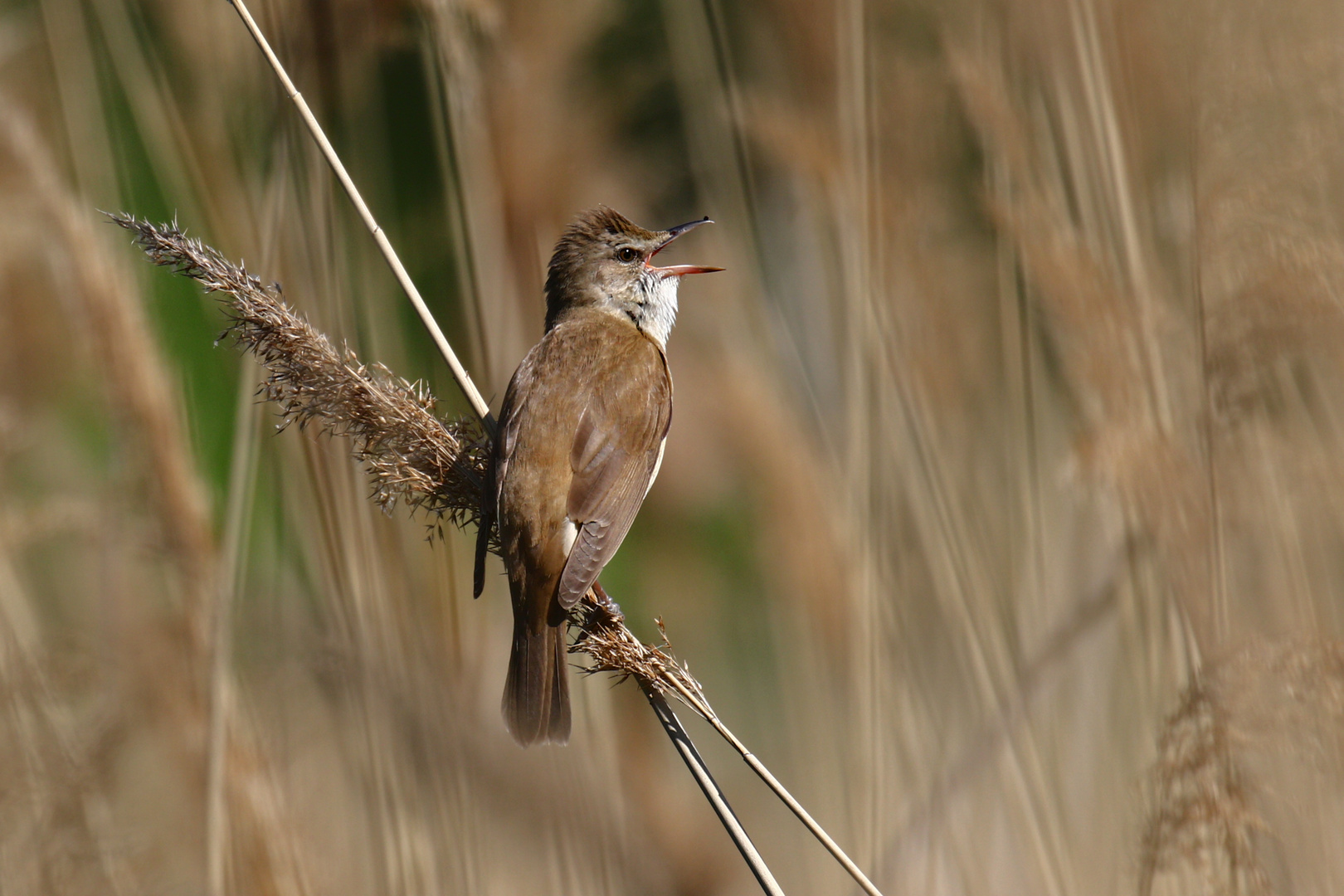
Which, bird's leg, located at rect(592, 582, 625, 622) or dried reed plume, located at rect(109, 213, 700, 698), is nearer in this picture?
dried reed plume, located at rect(109, 213, 700, 698)

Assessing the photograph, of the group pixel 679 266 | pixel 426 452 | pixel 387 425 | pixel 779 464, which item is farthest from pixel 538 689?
pixel 679 266

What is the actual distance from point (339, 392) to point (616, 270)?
135cm

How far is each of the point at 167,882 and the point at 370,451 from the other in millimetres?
1390

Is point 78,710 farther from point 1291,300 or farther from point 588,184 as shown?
point 1291,300

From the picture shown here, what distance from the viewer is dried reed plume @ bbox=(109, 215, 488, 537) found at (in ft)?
7.35

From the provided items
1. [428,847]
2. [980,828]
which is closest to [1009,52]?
[980,828]

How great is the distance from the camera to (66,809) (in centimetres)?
279

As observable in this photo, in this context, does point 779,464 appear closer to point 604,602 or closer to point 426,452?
point 604,602

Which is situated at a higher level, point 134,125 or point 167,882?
point 134,125

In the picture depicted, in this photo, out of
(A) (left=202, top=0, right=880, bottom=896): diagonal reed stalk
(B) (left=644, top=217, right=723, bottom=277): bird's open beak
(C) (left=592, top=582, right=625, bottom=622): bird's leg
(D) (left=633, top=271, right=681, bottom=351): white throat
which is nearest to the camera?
(A) (left=202, top=0, right=880, bottom=896): diagonal reed stalk

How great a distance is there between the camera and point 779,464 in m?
3.46

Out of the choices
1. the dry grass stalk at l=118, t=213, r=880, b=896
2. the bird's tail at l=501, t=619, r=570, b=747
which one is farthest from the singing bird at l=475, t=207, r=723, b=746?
the dry grass stalk at l=118, t=213, r=880, b=896

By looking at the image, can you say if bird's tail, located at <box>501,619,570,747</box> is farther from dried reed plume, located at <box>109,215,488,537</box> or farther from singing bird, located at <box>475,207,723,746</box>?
dried reed plume, located at <box>109,215,488,537</box>

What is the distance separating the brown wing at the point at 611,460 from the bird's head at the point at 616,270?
0.28m
